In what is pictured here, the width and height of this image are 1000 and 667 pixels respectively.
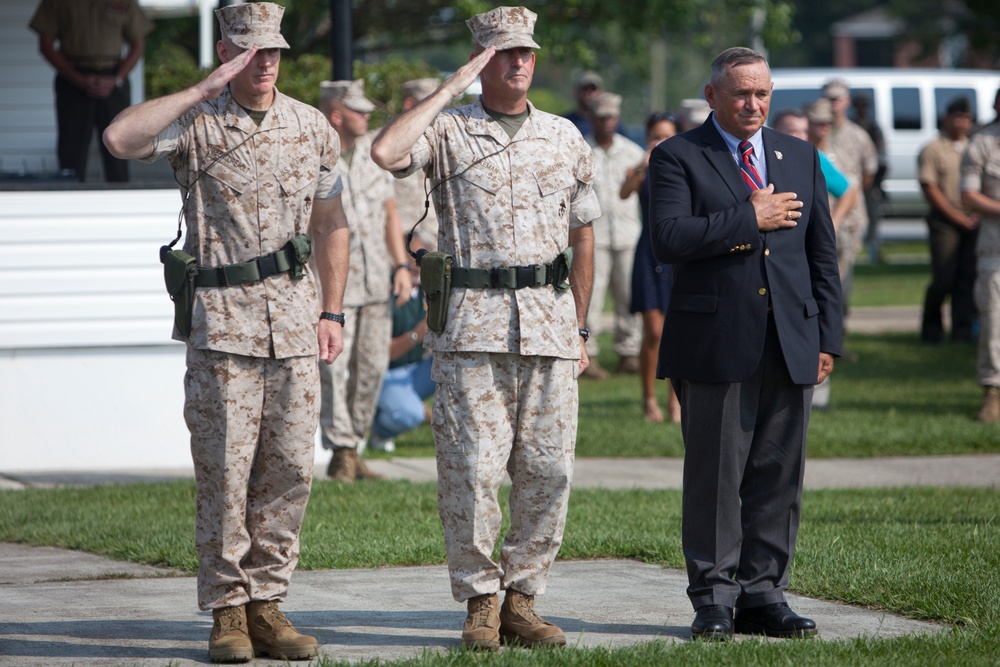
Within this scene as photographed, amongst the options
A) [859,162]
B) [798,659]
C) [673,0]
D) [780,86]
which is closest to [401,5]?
[673,0]

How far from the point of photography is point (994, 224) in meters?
11.5

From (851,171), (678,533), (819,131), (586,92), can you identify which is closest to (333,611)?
(678,533)

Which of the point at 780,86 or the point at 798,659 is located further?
the point at 780,86

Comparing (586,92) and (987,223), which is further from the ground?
(586,92)

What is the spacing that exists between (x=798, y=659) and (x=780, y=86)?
2466cm

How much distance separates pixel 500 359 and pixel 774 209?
3.74 ft

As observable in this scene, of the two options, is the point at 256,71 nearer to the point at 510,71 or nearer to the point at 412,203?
the point at 510,71

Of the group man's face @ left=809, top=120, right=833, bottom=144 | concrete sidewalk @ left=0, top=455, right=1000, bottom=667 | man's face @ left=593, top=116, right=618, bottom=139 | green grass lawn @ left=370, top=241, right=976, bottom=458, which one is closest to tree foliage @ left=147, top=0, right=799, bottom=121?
man's face @ left=593, top=116, right=618, bottom=139

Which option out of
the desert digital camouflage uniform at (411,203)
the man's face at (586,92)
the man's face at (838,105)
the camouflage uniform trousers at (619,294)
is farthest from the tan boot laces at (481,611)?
the man's face at (838,105)

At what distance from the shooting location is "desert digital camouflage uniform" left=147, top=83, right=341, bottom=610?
5301 millimetres

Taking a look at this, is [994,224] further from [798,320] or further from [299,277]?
[299,277]

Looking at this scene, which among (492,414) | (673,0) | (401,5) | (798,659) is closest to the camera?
(798,659)

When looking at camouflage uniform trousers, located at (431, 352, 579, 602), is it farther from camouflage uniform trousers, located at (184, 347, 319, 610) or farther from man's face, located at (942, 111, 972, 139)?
man's face, located at (942, 111, 972, 139)

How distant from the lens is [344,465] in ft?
31.2
